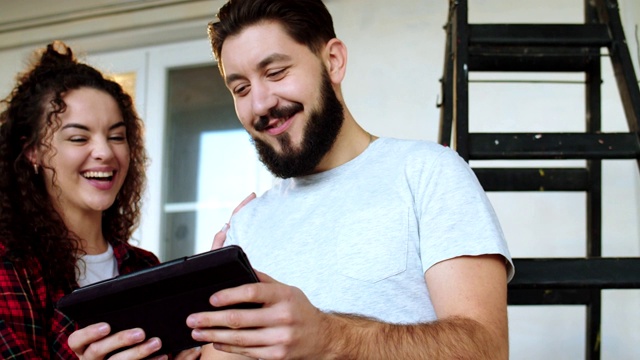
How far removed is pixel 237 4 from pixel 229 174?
1616 mm

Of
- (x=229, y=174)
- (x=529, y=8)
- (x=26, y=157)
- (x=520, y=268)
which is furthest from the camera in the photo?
(x=229, y=174)

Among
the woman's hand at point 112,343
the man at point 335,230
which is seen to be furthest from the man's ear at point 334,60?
the woman's hand at point 112,343

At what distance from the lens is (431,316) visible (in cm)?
126

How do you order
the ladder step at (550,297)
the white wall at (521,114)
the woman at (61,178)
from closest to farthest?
the woman at (61,178) → the ladder step at (550,297) → the white wall at (521,114)

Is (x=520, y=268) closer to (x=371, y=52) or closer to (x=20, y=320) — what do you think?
(x=20, y=320)

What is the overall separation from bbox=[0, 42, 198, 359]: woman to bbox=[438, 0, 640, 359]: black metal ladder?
0.87 metres

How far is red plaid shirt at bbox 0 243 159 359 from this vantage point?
1.66 metres

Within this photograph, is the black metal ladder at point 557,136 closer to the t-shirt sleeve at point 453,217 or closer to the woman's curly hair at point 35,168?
the t-shirt sleeve at point 453,217

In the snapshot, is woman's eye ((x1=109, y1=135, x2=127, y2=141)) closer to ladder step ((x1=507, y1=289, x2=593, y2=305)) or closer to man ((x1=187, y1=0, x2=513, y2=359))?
man ((x1=187, y1=0, x2=513, y2=359))

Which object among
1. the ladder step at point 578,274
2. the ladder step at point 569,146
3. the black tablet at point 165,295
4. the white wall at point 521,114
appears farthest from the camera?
the white wall at point 521,114

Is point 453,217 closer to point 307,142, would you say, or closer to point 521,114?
point 307,142

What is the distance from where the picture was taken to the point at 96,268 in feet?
6.55

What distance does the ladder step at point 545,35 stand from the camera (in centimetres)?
171

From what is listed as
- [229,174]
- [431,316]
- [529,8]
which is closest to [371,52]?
[529,8]
